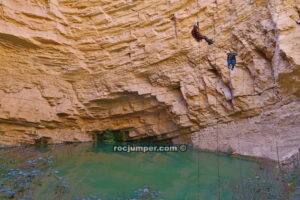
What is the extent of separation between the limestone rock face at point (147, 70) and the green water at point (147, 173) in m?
1.14

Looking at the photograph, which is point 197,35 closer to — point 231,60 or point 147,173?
point 231,60

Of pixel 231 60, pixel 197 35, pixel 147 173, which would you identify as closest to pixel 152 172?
pixel 147 173

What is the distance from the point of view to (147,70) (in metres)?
9.66

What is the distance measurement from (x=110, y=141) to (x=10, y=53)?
15.4ft

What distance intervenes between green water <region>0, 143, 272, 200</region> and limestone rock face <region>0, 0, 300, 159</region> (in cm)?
114

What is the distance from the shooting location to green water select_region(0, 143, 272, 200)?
16.5 ft

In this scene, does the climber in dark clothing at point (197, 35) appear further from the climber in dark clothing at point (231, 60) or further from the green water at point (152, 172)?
the green water at point (152, 172)

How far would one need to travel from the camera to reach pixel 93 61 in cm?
985

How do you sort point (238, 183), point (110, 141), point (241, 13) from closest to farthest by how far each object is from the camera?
point (238, 183) < point (241, 13) < point (110, 141)

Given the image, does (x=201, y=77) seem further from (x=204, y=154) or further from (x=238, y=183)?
(x=238, y=183)

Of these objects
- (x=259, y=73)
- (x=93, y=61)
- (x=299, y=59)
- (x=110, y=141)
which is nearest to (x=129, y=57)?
(x=93, y=61)

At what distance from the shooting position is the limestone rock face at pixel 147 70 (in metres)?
8.23

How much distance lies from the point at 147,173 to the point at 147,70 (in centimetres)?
404

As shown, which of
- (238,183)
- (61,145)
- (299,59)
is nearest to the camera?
(238,183)
